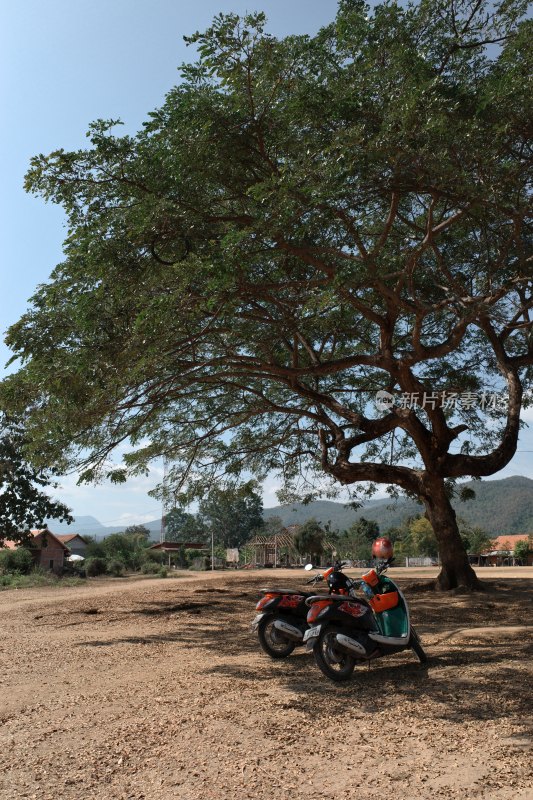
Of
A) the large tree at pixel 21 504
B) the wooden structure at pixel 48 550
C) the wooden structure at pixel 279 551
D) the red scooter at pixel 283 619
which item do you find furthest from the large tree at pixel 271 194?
the wooden structure at pixel 279 551

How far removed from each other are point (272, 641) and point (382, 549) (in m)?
1.95

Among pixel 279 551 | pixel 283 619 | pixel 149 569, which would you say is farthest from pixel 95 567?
pixel 283 619

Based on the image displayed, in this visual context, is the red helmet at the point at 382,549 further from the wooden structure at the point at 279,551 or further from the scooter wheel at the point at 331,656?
the wooden structure at the point at 279,551

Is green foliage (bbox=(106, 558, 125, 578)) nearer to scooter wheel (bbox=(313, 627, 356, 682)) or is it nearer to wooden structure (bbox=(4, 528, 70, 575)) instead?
wooden structure (bbox=(4, 528, 70, 575))

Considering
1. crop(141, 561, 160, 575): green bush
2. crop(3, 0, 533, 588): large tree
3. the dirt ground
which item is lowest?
crop(141, 561, 160, 575): green bush

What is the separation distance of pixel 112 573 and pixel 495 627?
3375cm

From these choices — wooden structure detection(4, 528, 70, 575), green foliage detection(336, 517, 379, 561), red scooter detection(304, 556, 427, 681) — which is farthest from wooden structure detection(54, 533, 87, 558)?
red scooter detection(304, 556, 427, 681)

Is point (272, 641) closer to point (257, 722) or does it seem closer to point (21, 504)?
point (257, 722)

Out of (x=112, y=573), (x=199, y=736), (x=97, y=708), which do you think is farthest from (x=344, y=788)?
(x=112, y=573)

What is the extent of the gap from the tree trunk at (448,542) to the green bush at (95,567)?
2835 cm

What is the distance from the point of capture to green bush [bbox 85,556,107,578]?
40.3 metres

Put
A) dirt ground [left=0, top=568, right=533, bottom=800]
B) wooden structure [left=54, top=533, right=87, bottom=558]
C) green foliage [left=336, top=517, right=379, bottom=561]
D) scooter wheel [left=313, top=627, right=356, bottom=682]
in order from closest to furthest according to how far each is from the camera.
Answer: dirt ground [left=0, top=568, right=533, bottom=800]
scooter wheel [left=313, top=627, right=356, bottom=682]
green foliage [left=336, top=517, right=379, bottom=561]
wooden structure [left=54, top=533, right=87, bottom=558]

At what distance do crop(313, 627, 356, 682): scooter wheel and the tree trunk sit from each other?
9.66 m

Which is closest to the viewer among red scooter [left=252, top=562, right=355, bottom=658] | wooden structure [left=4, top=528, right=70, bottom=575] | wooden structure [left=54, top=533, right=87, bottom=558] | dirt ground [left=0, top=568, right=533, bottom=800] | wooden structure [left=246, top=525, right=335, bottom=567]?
dirt ground [left=0, top=568, right=533, bottom=800]
